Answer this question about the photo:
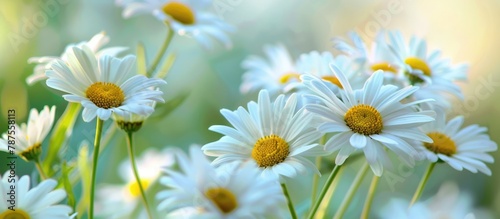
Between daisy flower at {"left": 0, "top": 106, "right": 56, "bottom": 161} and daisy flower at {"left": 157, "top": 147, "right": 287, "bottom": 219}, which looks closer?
daisy flower at {"left": 157, "top": 147, "right": 287, "bottom": 219}

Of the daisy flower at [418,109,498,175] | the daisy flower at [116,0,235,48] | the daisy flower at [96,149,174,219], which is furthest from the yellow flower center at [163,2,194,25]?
the daisy flower at [418,109,498,175]

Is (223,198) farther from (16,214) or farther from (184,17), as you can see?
(184,17)

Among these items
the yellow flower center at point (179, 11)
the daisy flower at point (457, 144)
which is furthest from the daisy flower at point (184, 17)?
the daisy flower at point (457, 144)

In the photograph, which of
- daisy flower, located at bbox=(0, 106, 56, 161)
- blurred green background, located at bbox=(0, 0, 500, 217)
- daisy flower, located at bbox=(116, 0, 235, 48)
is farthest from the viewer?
blurred green background, located at bbox=(0, 0, 500, 217)

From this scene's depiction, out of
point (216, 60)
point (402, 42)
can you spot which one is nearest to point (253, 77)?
point (402, 42)

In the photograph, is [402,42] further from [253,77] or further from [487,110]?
[487,110]

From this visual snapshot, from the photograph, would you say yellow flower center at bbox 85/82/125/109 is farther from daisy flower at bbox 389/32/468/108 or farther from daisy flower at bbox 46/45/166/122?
daisy flower at bbox 389/32/468/108

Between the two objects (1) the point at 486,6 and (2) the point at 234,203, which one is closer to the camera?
(2) the point at 234,203
